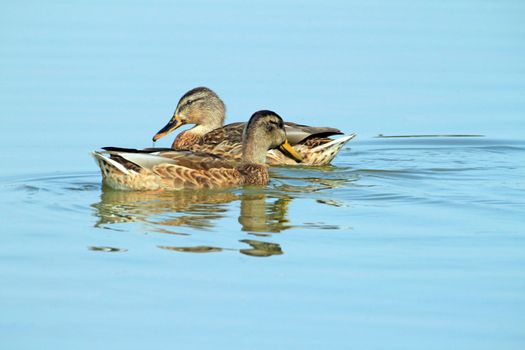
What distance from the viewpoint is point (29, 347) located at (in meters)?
7.00

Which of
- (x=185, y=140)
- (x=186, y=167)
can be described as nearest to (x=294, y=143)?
(x=185, y=140)

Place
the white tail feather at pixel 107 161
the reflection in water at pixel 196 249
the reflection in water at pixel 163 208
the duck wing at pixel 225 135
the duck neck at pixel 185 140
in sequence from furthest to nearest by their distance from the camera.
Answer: the duck neck at pixel 185 140 → the duck wing at pixel 225 135 → the white tail feather at pixel 107 161 → the reflection in water at pixel 163 208 → the reflection in water at pixel 196 249

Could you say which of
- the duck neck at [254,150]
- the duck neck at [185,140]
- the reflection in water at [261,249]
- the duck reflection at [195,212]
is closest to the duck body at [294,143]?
the duck neck at [185,140]

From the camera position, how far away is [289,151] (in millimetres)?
13430

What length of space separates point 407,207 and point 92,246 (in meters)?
3.36

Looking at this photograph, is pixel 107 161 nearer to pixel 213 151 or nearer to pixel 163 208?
pixel 163 208

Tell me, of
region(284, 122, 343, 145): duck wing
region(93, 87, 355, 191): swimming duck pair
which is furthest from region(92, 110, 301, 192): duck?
region(284, 122, 343, 145): duck wing

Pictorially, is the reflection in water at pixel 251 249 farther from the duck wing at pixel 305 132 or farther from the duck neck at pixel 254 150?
the duck wing at pixel 305 132

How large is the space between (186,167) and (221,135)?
2.68m

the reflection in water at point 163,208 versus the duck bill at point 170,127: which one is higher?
the duck bill at point 170,127

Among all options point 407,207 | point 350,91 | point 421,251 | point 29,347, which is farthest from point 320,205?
point 350,91

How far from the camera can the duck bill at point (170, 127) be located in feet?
46.5

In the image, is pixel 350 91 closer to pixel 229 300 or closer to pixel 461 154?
pixel 461 154

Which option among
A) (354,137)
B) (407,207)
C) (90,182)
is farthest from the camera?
(354,137)
